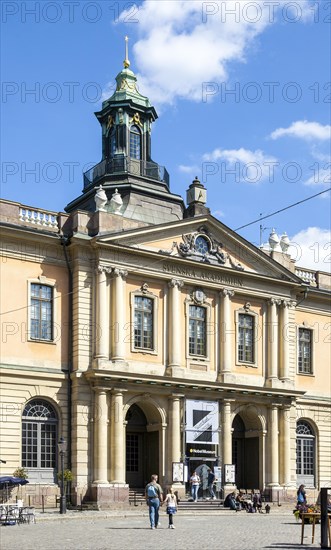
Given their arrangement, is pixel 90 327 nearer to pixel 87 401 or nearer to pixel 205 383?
pixel 87 401

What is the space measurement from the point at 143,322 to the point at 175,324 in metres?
1.60

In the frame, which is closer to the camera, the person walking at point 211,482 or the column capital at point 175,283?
the person walking at point 211,482

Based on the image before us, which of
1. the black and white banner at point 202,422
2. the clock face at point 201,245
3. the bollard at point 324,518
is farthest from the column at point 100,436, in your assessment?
the bollard at point 324,518

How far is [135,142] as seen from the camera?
5006 centimetres

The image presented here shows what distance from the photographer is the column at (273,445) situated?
45562 millimetres

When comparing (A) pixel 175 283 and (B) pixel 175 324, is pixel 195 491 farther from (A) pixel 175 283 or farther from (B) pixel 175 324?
(A) pixel 175 283

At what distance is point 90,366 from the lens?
133 feet

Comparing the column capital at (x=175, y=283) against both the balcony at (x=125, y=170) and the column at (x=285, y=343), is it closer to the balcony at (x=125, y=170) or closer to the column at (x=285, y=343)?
the column at (x=285, y=343)

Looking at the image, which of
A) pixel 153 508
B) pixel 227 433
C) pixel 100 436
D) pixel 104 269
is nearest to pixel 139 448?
pixel 227 433

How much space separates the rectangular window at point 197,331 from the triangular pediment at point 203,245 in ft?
7.50

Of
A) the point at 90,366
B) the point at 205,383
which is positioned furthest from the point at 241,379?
the point at 90,366

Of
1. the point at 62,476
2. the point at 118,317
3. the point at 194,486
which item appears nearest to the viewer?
the point at 62,476

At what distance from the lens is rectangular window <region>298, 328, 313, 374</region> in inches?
1964

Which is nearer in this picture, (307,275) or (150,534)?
(150,534)
